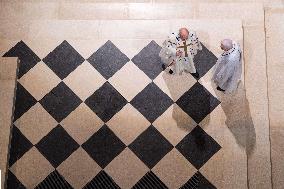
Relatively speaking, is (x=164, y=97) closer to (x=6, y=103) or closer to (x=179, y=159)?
(x=179, y=159)

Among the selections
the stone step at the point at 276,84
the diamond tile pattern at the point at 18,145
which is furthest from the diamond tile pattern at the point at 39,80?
the stone step at the point at 276,84

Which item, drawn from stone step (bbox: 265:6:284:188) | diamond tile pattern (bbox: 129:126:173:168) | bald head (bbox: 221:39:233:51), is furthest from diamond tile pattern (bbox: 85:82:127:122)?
stone step (bbox: 265:6:284:188)

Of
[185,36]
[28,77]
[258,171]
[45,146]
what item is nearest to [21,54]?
[28,77]

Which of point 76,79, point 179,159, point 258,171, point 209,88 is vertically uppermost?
point 76,79

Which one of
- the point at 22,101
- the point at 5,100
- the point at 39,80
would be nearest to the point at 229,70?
the point at 39,80

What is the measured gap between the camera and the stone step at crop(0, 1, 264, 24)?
4980 millimetres

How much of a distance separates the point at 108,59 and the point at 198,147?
4.89 ft

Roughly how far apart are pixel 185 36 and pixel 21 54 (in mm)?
2047

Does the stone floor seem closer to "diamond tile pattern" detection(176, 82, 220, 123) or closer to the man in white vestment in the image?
"diamond tile pattern" detection(176, 82, 220, 123)

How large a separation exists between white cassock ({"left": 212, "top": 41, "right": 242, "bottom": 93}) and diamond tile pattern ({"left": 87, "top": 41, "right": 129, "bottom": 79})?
44.2 inches

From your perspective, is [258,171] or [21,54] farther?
[21,54]

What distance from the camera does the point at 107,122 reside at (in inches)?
180

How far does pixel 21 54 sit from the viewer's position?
190 inches

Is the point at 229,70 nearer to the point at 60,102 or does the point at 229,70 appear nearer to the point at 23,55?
the point at 60,102
